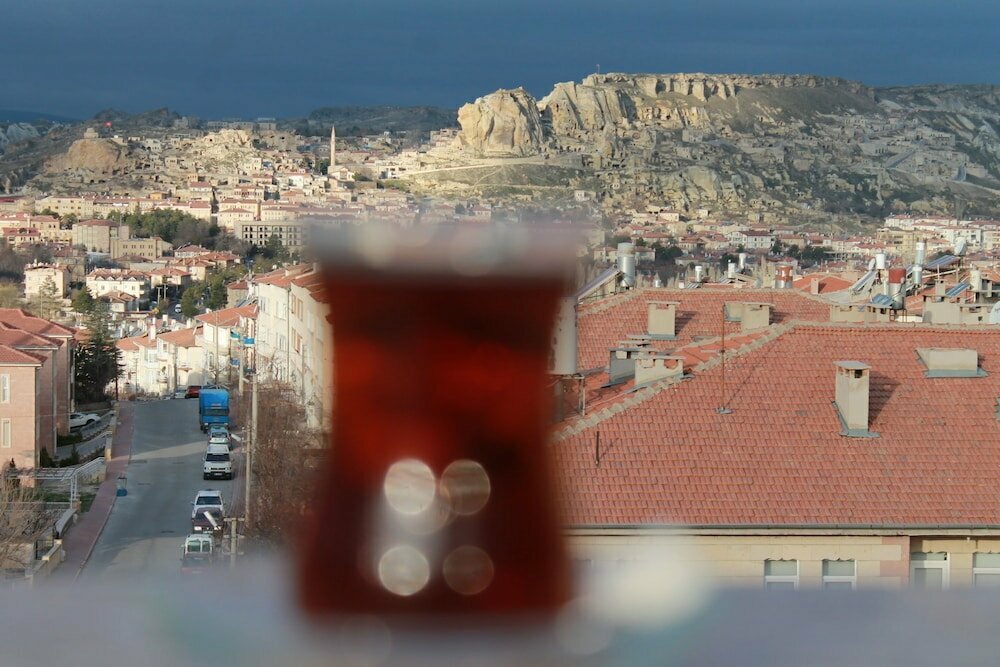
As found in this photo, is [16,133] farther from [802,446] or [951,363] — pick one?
[802,446]

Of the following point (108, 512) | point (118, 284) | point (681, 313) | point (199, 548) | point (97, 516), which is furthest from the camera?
point (118, 284)

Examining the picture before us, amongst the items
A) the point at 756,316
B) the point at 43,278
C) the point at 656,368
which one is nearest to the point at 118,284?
the point at 43,278

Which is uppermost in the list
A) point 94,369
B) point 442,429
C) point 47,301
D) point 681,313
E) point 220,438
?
point 47,301

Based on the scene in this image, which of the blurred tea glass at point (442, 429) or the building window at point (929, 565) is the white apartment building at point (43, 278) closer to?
the building window at point (929, 565)

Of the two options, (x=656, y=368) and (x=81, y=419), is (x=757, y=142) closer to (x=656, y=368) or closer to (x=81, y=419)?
(x=81, y=419)

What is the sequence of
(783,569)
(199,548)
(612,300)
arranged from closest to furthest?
(783,569) → (612,300) → (199,548)

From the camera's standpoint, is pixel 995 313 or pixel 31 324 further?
pixel 31 324

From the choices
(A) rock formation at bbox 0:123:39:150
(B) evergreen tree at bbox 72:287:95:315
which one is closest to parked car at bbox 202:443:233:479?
(B) evergreen tree at bbox 72:287:95:315

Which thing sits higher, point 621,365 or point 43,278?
point 43,278

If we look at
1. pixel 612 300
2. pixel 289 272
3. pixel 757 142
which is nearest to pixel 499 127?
pixel 757 142
